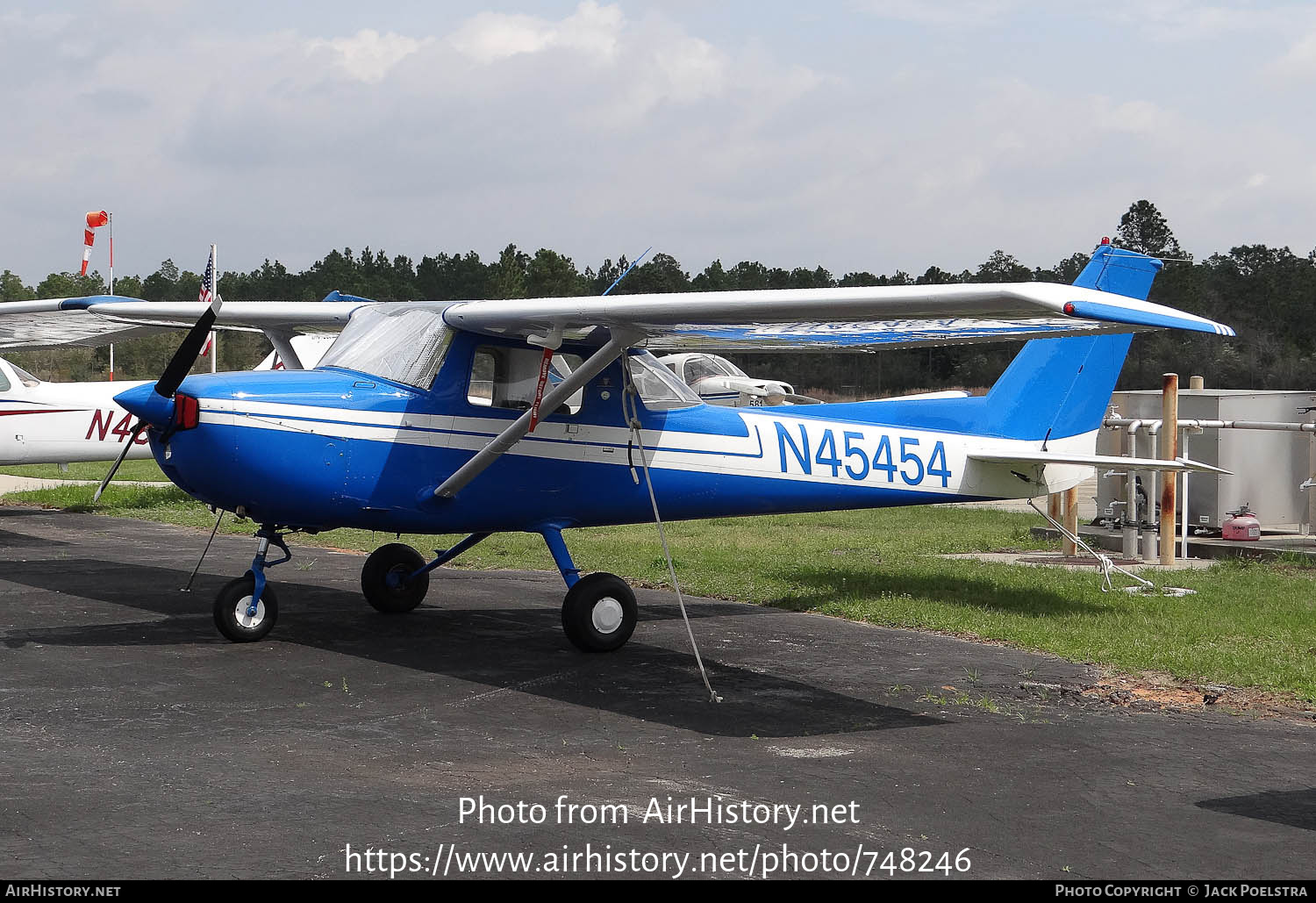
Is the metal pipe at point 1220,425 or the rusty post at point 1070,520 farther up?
the metal pipe at point 1220,425

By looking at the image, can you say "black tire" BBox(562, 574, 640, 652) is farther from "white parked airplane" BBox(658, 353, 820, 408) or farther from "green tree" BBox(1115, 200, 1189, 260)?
"green tree" BBox(1115, 200, 1189, 260)

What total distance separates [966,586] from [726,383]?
1658 cm

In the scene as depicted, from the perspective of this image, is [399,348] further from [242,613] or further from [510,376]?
[242,613]

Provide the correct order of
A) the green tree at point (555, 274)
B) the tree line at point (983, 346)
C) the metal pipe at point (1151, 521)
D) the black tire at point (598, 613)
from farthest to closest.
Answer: the green tree at point (555, 274) → the tree line at point (983, 346) → the metal pipe at point (1151, 521) → the black tire at point (598, 613)

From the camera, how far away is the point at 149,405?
8633 mm

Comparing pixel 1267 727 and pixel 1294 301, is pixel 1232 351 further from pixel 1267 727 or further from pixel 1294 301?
pixel 1267 727

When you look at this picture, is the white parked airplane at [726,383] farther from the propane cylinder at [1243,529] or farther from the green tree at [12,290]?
the green tree at [12,290]

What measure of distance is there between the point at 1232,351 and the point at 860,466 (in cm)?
4794

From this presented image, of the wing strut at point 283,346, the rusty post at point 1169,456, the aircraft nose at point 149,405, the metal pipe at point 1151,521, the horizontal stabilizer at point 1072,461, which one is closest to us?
the aircraft nose at point 149,405

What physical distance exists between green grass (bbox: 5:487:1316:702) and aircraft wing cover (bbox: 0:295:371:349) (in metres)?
2.95

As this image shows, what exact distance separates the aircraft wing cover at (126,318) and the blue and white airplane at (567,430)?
77mm

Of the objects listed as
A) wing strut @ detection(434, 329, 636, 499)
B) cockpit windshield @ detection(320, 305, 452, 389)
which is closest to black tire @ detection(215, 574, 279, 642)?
wing strut @ detection(434, 329, 636, 499)

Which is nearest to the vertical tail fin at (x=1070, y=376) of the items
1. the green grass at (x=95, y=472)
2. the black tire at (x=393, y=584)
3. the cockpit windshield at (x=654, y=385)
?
the cockpit windshield at (x=654, y=385)

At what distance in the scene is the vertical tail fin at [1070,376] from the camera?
11.6 meters
